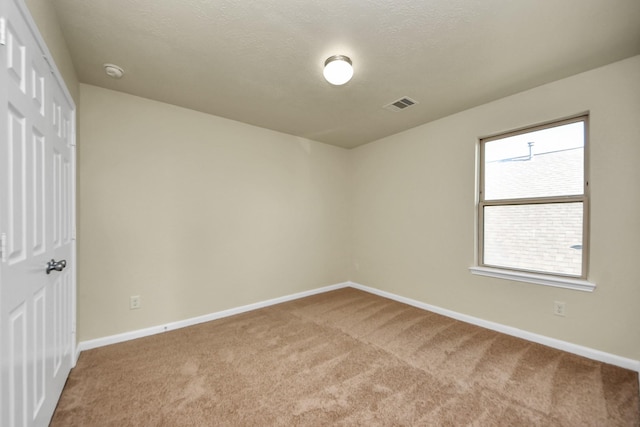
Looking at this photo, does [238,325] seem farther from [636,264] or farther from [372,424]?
[636,264]

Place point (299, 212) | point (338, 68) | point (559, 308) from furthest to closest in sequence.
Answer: point (299, 212), point (559, 308), point (338, 68)

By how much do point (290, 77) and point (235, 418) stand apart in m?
2.61

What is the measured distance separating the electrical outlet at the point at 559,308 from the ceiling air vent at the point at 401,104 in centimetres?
239

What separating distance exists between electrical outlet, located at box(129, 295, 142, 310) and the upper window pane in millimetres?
3937

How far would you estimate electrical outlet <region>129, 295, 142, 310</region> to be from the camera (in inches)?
102

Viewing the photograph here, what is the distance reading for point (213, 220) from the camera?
3.12m

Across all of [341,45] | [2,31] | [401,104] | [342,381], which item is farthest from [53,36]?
[342,381]

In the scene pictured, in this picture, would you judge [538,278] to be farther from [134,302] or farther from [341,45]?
[134,302]

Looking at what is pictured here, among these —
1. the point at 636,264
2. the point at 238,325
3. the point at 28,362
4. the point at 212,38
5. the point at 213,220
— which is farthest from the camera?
the point at 213,220

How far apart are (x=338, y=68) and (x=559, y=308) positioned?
2909 mm

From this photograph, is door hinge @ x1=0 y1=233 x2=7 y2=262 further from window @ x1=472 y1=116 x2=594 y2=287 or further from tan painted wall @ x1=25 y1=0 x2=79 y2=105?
window @ x1=472 y1=116 x2=594 y2=287

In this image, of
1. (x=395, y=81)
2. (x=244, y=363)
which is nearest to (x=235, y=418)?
(x=244, y=363)

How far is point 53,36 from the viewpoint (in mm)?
1586

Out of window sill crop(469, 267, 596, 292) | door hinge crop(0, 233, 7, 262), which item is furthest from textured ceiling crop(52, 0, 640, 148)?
window sill crop(469, 267, 596, 292)
